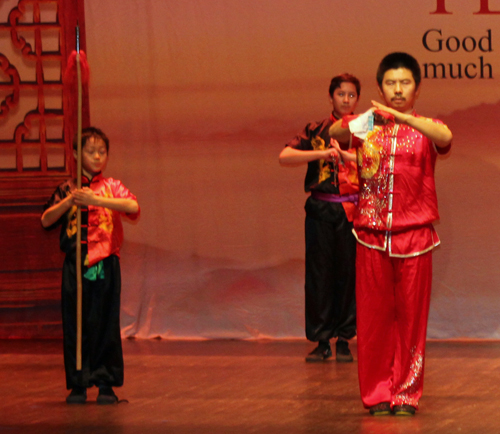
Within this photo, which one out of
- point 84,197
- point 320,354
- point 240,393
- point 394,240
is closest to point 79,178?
point 84,197

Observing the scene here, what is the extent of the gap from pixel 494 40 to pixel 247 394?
101 inches

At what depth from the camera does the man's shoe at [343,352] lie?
14.4 ft

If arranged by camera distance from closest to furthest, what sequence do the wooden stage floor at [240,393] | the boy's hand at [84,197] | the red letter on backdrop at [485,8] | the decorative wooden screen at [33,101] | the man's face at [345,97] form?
1. the wooden stage floor at [240,393]
2. the boy's hand at [84,197]
3. the man's face at [345,97]
4. the red letter on backdrop at [485,8]
5. the decorative wooden screen at [33,101]

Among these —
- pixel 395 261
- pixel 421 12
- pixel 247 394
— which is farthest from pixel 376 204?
pixel 421 12

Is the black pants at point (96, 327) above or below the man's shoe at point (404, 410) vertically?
above

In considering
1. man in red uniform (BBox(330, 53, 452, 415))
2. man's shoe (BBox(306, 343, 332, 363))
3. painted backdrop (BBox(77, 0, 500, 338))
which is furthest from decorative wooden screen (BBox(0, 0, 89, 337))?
man in red uniform (BBox(330, 53, 452, 415))

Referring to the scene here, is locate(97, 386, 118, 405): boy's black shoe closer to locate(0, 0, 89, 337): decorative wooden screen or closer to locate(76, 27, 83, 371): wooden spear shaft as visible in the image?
locate(76, 27, 83, 371): wooden spear shaft

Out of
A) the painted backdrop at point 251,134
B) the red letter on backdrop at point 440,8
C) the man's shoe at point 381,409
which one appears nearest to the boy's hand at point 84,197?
the man's shoe at point 381,409

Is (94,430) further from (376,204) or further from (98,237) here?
(376,204)

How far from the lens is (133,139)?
5.20 metres

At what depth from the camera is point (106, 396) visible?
3.56m

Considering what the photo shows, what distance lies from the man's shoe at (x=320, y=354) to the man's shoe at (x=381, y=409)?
117 centimetres

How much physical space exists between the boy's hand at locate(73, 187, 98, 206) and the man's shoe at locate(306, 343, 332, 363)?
1.57 metres

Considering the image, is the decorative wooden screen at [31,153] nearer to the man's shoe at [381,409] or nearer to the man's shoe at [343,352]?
the man's shoe at [343,352]
